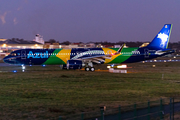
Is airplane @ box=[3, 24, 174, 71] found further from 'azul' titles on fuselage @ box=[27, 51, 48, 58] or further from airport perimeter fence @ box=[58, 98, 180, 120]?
airport perimeter fence @ box=[58, 98, 180, 120]

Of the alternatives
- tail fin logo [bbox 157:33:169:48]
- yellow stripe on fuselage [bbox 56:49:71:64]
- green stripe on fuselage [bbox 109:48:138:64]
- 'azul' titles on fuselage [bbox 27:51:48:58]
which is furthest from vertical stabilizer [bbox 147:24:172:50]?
'azul' titles on fuselage [bbox 27:51:48:58]

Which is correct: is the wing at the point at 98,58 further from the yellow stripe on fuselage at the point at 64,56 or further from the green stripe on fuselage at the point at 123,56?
the yellow stripe on fuselage at the point at 64,56

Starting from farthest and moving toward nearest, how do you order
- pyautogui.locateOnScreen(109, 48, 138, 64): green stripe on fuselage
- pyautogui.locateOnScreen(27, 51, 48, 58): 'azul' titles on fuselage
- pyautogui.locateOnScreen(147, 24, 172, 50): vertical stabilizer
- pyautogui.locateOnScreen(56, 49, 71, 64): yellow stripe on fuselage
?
pyautogui.locateOnScreen(147, 24, 172, 50): vertical stabilizer
pyautogui.locateOnScreen(109, 48, 138, 64): green stripe on fuselage
pyautogui.locateOnScreen(56, 49, 71, 64): yellow stripe on fuselage
pyautogui.locateOnScreen(27, 51, 48, 58): 'azul' titles on fuselage

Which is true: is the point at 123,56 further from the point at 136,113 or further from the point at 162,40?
the point at 136,113

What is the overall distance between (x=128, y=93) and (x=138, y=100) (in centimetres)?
249

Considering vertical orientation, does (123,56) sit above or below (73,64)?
above

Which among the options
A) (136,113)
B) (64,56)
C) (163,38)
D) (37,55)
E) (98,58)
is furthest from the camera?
(163,38)

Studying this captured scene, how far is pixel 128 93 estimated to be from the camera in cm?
1878

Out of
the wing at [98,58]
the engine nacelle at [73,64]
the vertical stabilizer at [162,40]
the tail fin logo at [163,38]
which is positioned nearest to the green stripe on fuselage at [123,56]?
the wing at [98,58]

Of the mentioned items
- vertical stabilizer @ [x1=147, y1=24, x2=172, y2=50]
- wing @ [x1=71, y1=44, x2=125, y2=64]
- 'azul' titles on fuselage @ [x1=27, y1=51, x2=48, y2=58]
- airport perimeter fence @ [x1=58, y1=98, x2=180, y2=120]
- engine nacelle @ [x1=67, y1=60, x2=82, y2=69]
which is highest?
vertical stabilizer @ [x1=147, y1=24, x2=172, y2=50]

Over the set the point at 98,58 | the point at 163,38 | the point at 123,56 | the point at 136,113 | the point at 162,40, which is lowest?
the point at 136,113

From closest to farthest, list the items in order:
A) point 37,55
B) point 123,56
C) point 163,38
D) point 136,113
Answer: point 136,113 < point 37,55 < point 123,56 < point 163,38

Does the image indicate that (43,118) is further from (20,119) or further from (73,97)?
(73,97)

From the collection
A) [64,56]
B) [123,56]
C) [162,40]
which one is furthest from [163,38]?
[64,56]
